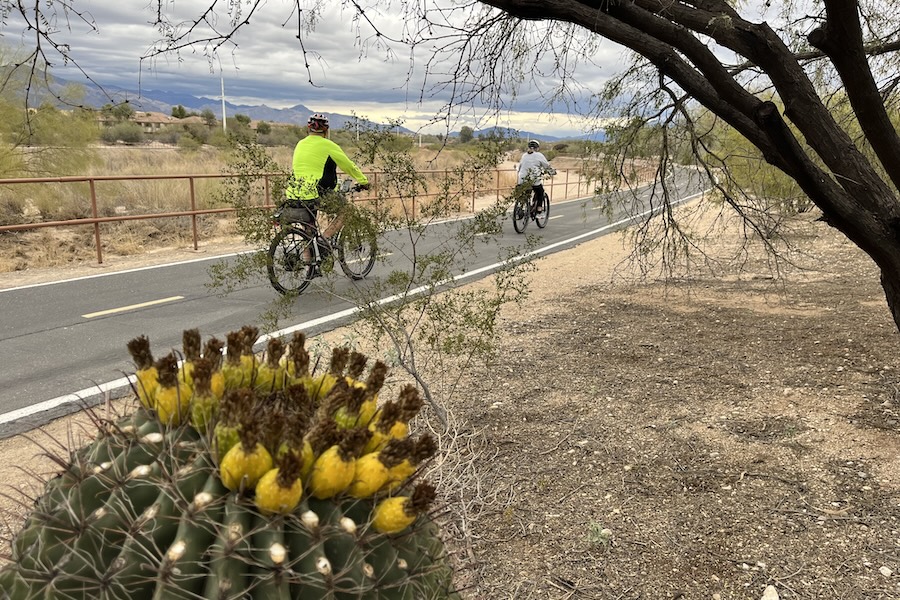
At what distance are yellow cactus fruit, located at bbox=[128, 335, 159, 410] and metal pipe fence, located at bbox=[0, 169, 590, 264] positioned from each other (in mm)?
2903

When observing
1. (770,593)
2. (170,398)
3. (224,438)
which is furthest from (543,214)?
(224,438)

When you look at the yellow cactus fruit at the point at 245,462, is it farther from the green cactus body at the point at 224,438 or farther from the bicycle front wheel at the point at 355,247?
the bicycle front wheel at the point at 355,247

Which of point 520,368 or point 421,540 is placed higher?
point 421,540

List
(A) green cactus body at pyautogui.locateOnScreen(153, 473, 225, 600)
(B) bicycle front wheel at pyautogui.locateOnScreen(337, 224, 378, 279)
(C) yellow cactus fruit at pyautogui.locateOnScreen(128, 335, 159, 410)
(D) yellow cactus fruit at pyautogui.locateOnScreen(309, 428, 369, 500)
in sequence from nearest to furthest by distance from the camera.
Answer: (A) green cactus body at pyautogui.locateOnScreen(153, 473, 225, 600), (D) yellow cactus fruit at pyautogui.locateOnScreen(309, 428, 369, 500), (C) yellow cactus fruit at pyautogui.locateOnScreen(128, 335, 159, 410), (B) bicycle front wheel at pyautogui.locateOnScreen(337, 224, 378, 279)

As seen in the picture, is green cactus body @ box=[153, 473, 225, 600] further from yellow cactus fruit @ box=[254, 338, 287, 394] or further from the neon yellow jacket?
the neon yellow jacket

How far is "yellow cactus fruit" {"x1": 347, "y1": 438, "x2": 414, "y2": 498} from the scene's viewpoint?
1.34 m

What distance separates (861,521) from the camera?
10.7 ft

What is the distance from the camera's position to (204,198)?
18.3 meters

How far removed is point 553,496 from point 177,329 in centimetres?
505

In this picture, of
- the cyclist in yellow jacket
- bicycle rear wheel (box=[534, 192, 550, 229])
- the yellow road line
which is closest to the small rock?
the cyclist in yellow jacket

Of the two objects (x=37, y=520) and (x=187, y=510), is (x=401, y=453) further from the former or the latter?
(x=37, y=520)

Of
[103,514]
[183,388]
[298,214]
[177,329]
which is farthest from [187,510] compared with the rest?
[177,329]

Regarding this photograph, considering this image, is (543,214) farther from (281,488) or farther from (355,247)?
(281,488)

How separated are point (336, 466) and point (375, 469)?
10cm
